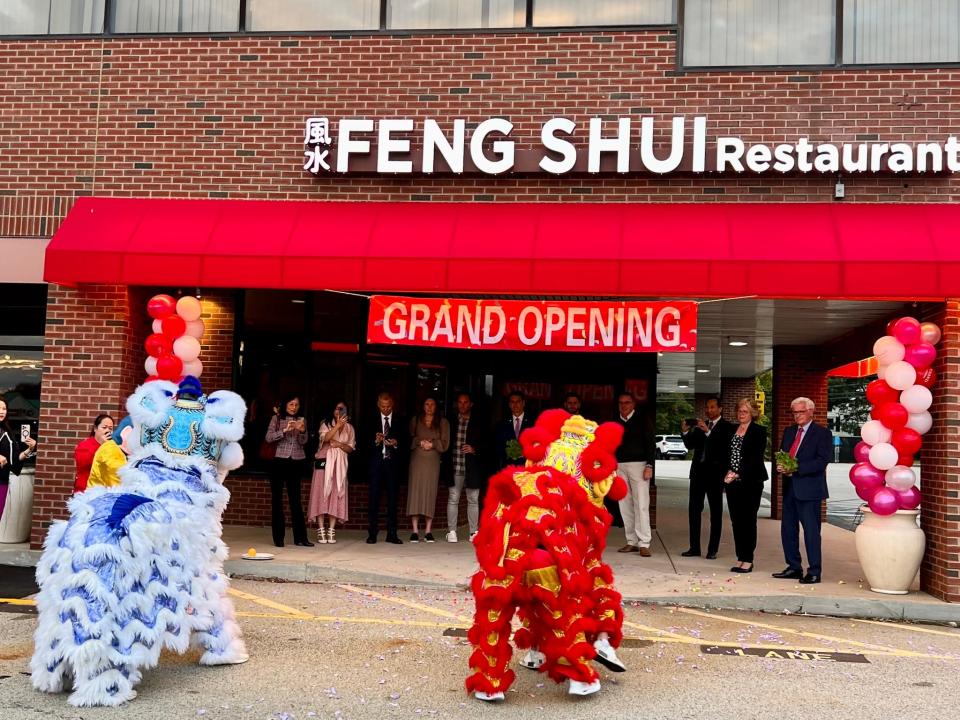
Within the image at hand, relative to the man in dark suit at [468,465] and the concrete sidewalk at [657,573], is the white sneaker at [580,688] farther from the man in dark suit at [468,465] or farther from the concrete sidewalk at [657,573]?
the man in dark suit at [468,465]

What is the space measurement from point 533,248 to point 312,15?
388 centimetres

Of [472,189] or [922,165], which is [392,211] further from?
[922,165]

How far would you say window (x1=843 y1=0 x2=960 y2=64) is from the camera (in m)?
9.79

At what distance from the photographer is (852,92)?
9617 millimetres

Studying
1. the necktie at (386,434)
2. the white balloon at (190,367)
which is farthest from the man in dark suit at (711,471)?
the white balloon at (190,367)

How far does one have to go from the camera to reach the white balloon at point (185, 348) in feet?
32.0

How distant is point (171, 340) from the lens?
32.2ft

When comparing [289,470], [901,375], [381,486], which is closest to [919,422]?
[901,375]

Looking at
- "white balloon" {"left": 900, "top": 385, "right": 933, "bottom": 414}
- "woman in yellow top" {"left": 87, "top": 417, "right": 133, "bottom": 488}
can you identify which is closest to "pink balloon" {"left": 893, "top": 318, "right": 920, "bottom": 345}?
"white balloon" {"left": 900, "top": 385, "right": 933, "bottom": 414}

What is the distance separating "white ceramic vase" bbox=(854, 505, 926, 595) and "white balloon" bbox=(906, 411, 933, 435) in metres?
0.79

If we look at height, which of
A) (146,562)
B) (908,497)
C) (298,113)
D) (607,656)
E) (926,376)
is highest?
(298,113)

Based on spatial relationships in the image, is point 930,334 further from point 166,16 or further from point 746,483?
point 166,16

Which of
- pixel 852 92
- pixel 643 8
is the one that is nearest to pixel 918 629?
pixel 852 92

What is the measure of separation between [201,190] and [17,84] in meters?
2.49
